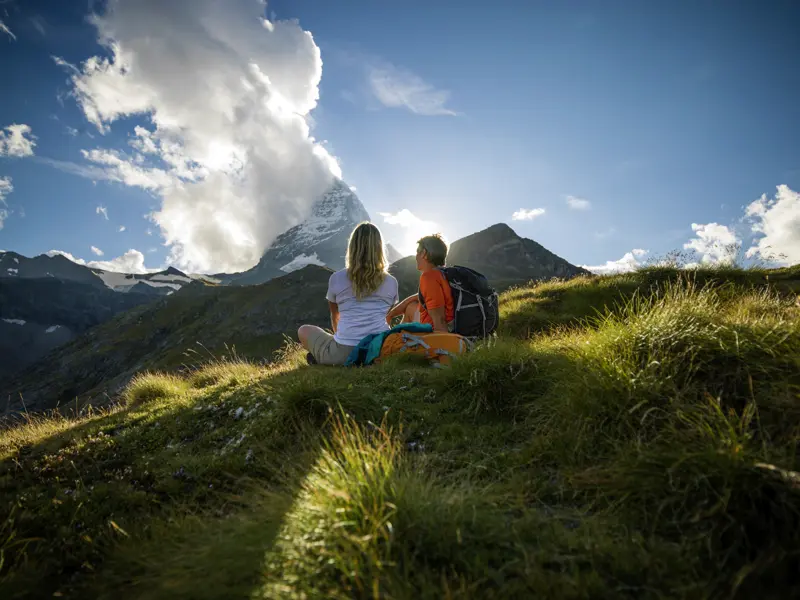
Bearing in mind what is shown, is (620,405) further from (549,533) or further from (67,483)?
(67,483)

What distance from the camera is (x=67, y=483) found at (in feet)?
14.0

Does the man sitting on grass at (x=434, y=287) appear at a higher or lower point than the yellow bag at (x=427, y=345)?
higher

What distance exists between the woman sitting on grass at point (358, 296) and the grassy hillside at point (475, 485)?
246cm

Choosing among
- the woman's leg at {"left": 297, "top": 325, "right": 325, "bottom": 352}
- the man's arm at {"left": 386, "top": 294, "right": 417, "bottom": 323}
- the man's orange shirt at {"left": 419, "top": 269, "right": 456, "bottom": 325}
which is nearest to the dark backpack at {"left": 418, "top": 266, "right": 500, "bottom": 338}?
the man's orange shirt at {"left": 419, "top": 269, "right": 456, "bottom": 325}

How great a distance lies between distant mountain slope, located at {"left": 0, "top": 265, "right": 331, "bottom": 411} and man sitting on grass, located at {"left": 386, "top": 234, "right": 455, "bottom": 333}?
9276 cm

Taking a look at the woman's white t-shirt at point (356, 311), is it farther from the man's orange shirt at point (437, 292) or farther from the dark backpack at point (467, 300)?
the dark backpack at point (467, 300)

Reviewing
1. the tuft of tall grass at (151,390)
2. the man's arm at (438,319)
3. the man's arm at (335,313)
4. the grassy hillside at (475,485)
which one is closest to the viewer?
the grassy hillside at (475,485)

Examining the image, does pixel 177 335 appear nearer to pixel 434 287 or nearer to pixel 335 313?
pixel 335 313

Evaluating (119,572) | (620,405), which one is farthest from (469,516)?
(119,572)

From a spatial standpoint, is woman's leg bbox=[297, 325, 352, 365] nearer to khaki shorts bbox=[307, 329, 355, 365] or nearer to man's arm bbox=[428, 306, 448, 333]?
khaki shorts bbox=[307, 329, 355, 365]

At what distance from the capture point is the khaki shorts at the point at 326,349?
809 cm

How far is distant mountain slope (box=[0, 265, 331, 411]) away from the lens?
105 meters

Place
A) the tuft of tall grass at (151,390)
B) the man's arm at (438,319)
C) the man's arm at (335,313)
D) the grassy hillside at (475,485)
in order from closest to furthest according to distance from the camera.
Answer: the grassy hillside at (475,485)
the man's arm at (438,319)
the man's arm at (335,313)
the tuft of tall grass at (151,390)

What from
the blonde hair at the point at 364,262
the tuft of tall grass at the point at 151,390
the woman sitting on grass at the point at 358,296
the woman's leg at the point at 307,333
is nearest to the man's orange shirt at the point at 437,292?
the woman sitting on grass at the point at 358,296
